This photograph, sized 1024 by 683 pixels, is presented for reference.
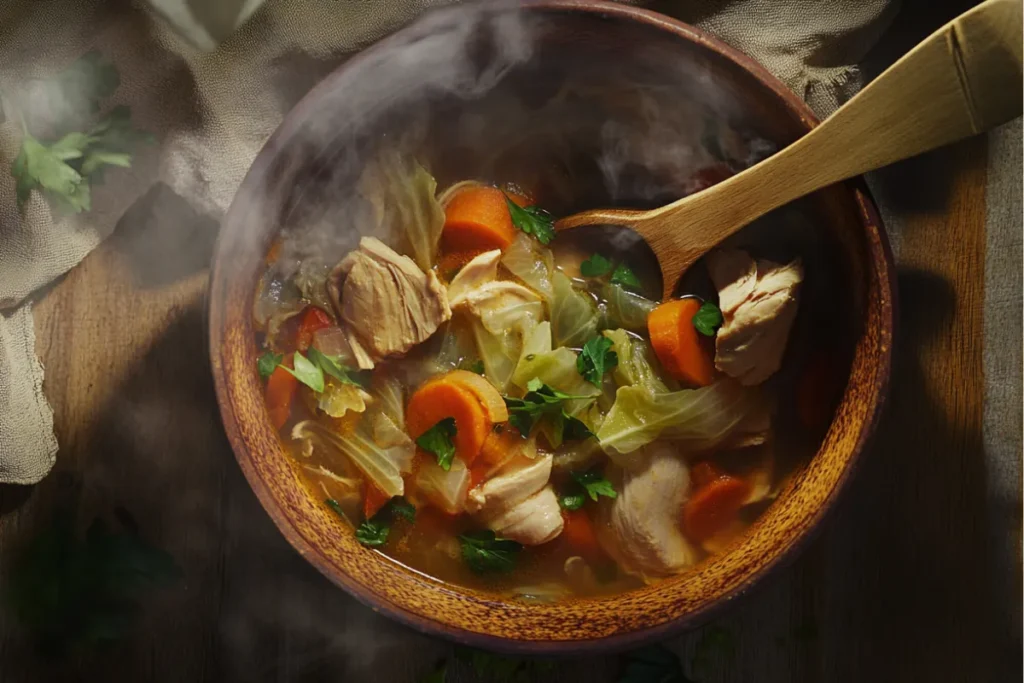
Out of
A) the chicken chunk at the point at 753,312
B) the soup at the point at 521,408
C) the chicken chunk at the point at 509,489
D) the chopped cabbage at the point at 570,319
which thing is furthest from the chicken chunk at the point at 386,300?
the chicken chunk at the point at 753,312

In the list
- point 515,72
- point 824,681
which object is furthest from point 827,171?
point 824,681

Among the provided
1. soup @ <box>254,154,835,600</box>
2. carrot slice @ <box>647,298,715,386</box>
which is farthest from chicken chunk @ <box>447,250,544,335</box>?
carrot slice @ <box>647,298,715,386</box>

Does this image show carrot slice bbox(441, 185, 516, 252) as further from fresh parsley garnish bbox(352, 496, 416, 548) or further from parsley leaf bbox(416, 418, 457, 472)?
fresh parsley garnish bbox(352, 496, 416, 548)

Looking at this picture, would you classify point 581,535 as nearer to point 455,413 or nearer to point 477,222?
point 455,413

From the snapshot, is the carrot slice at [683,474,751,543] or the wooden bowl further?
the carrot slice at [683,474,751,543]

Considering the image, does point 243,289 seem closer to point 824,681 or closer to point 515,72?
point 515,72

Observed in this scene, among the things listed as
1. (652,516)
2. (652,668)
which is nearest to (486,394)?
(652,516)
